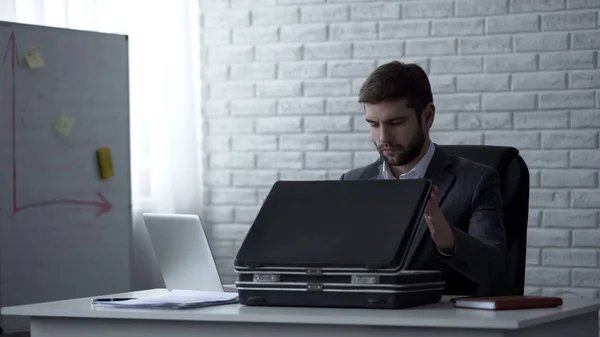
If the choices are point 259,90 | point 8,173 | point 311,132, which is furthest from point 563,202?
point 8,173

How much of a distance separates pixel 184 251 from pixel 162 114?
1.99m

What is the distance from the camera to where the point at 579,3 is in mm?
3633

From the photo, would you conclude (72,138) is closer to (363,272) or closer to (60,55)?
(60,55)

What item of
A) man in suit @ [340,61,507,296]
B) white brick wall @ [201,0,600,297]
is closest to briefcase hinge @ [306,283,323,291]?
man in suit @ [340,61,507,296]

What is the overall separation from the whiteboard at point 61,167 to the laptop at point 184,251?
4.04 ft

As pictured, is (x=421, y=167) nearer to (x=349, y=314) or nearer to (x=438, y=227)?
(x=438, y=227)

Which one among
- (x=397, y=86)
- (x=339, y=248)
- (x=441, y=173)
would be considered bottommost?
(x=339, y=248)

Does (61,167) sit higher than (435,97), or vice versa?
(435,97)

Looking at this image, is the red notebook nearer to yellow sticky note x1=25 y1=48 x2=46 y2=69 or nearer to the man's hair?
the man's hair

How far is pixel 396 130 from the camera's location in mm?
2512

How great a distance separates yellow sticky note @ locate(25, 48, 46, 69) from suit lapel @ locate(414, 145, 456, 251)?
1495 millimetres

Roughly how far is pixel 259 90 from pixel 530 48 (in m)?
1.05

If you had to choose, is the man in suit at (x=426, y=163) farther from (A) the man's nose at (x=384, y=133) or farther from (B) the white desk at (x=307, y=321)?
(B) the white desk at (x=307, y=321)

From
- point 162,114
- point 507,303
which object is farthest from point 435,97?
point 507,303
